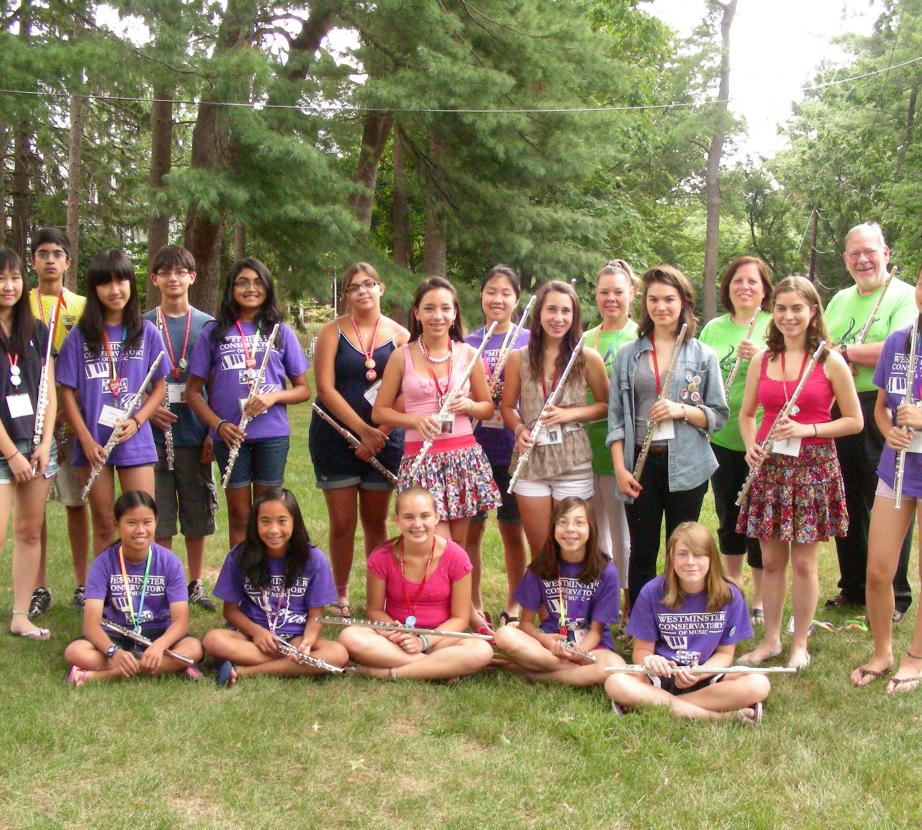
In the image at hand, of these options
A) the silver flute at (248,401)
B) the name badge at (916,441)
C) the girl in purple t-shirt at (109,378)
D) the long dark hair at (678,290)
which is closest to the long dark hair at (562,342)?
the long dark hair at (678,290)

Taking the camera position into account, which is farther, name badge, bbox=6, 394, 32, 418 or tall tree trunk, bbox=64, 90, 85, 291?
tall tree trunk, bbox=64, 90, 85, 291

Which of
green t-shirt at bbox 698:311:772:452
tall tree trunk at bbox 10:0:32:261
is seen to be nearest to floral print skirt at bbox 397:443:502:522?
green t-shirt at bbox 698:311:772:452

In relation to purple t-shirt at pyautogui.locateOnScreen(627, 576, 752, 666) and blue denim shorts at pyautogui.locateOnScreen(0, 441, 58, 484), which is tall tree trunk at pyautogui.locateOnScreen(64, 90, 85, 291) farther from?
purple t-shirt at pyautogui.locateOnScreen(627, 576, 752, 666)

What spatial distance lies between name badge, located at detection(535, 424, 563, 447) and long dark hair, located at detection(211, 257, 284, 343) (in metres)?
1.37

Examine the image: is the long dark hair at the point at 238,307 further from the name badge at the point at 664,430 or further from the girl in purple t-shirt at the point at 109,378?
the name badge at the point at 664,430

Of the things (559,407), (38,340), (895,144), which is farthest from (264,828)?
(895,144)

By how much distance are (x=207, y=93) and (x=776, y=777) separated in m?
7.66

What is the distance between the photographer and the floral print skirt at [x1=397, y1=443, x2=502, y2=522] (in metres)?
3.92

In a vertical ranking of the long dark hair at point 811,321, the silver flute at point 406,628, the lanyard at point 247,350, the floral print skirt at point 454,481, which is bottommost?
the silver flute at point 406,628

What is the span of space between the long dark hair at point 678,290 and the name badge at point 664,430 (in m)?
0.37

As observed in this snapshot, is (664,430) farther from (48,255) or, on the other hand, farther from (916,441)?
(48,255)

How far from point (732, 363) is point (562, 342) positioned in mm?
955

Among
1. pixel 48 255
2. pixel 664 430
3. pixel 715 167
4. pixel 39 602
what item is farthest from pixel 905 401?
pixel 715 167

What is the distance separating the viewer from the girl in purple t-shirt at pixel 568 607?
3.57 metres
